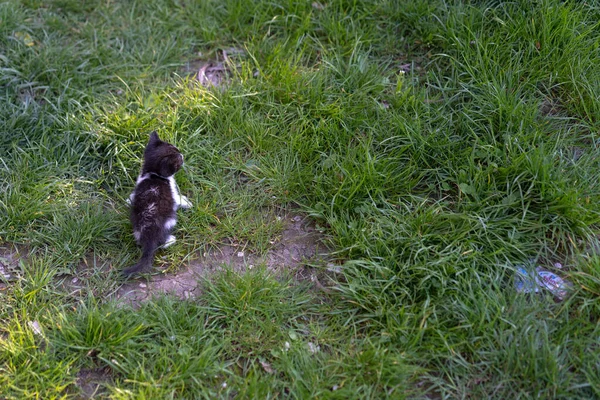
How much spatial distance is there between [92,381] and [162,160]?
4.75 ft

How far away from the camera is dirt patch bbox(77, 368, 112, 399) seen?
10.3 feet

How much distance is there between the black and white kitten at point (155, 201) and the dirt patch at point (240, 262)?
14 centimetres

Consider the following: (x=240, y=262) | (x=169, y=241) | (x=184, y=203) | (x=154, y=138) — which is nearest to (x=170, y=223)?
(x=169, y=241)

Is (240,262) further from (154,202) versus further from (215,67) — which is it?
(215,67)

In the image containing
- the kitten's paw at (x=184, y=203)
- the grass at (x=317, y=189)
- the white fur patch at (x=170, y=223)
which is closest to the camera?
the grass at (x=317, y=189)

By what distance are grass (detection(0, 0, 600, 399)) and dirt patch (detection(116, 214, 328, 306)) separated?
3.6 inches

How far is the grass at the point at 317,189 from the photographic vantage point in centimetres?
315

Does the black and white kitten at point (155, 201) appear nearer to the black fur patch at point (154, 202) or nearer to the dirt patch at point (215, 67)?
the black fur patch at point (154, 202)

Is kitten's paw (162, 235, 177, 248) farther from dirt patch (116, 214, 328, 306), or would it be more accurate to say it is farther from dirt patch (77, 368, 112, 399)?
dirt patch (77, 368, 112, 399)

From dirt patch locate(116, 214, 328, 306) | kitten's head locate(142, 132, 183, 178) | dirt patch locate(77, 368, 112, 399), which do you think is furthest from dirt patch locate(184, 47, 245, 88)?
dirt patch locate(77, 368, 112, 399)

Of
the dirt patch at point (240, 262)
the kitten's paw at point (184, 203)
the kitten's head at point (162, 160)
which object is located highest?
the kitten's head at point (162, 160)

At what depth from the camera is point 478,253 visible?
11.2ft

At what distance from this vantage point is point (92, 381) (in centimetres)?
320

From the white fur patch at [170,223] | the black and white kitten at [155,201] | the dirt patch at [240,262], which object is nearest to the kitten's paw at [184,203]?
the black and white kitten at [155,201]
